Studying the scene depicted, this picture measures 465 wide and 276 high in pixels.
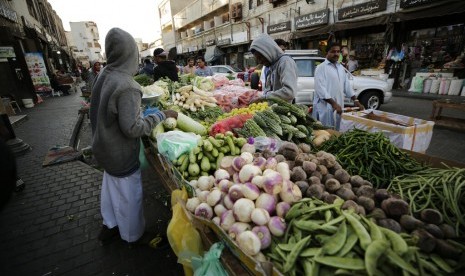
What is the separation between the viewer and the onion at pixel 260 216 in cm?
146

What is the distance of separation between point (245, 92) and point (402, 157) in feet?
9.35

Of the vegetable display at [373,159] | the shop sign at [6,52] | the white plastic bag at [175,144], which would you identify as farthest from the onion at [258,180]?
the shop sign at [6,52]

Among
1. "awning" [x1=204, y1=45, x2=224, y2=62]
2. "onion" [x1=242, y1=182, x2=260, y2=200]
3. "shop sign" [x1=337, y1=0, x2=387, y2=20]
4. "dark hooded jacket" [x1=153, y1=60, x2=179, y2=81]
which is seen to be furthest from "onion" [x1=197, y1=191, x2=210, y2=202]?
"awning" [x1=204, y1=45, x2=224, y2=62]

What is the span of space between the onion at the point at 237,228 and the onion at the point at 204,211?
25 cm

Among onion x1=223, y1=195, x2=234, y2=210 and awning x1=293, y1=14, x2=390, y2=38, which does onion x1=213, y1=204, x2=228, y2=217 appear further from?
awning x1=293, y1=14, x2=390, y2=38

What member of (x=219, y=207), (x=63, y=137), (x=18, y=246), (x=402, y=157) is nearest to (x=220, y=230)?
(x=219, y=207)

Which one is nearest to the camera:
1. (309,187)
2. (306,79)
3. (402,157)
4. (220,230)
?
(220,230)

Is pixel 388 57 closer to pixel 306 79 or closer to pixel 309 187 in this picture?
pixel 306 79

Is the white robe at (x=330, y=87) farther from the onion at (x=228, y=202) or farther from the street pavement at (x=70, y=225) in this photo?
the onion at (x=228, y=202)

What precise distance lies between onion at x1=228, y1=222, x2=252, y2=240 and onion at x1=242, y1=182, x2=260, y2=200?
18 centimetres

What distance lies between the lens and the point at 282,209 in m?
1.53

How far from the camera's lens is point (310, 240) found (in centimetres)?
133

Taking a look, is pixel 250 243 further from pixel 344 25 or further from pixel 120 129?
pixel 344 25

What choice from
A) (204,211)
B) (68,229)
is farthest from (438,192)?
(68,229)
